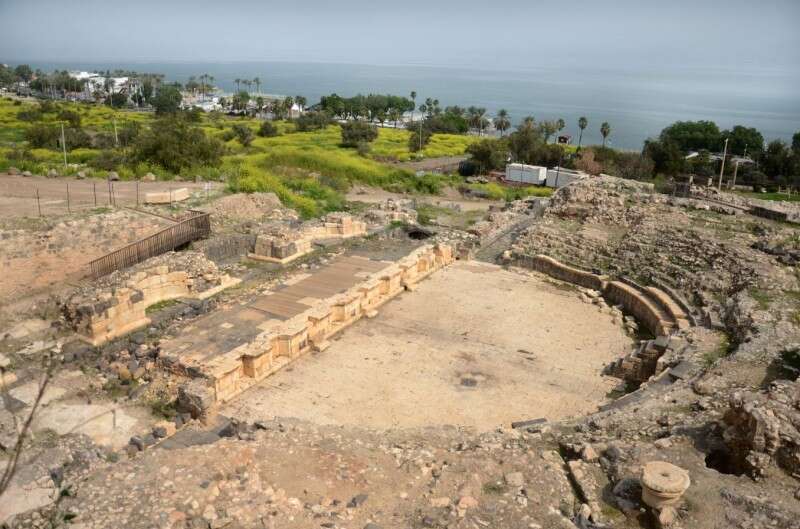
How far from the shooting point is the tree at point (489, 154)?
46969 mm

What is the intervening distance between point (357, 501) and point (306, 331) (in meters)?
6.56

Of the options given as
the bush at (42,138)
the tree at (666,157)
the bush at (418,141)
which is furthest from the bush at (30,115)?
the tree at (666,157)

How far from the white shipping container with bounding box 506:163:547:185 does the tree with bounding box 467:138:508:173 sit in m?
2.30

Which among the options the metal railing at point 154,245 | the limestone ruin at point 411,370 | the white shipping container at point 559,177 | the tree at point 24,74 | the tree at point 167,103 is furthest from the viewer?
the tree at point 24,74

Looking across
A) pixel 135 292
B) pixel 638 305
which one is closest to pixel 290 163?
pixel 135 292

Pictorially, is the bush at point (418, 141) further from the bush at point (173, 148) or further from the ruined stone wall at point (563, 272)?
the ruined stone wall at point (563, 272)

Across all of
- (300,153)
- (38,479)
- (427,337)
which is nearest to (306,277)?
(427,337)

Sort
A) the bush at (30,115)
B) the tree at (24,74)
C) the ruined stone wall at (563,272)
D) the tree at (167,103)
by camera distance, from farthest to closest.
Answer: the tree at (24,74) → the tree at (167,103) → the bush at (30,115) → the ruined stone wall at (563,272)

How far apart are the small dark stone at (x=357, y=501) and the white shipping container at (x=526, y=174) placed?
38003mm

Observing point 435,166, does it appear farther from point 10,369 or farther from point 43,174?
point 10,369

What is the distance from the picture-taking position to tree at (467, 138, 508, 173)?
4697 cm

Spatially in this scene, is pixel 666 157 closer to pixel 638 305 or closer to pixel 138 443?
pixel 638 305

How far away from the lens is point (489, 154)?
1847 inches

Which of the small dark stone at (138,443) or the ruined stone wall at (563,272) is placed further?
the ruined stone wall at (563,272)
